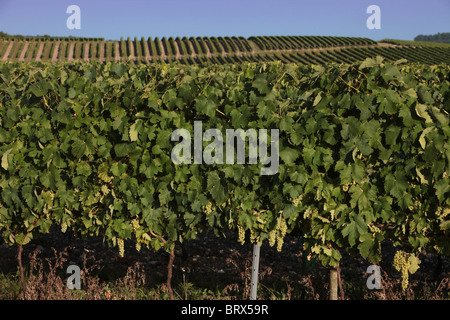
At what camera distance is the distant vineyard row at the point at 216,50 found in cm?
8994

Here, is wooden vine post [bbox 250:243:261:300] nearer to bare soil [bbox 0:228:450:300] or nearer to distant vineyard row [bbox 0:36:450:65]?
bare soil [bbox 0:228:450:300]

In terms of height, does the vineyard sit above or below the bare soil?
above

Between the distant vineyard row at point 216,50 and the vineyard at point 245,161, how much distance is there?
83.5 m

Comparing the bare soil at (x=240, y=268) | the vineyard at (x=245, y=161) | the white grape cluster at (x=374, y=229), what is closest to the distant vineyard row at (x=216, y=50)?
the bare soil at (x=240, y=268)

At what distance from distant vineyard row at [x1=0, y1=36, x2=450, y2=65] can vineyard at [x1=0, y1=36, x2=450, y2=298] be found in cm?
8349

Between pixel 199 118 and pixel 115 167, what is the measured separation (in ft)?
3.68

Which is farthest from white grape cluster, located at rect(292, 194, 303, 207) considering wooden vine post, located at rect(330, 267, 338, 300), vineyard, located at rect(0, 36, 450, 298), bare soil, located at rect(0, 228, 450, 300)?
bare soil, located at rect(0, 228, 450, 300)

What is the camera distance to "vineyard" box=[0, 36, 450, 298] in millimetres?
4270

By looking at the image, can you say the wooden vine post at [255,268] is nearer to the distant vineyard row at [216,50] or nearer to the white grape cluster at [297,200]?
the white grape cluster at [297,200]

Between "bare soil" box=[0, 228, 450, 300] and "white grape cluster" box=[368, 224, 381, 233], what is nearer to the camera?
"white grape cluster" box=[368, 224, 381, 233]

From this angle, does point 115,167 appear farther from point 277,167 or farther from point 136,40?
point 136,40

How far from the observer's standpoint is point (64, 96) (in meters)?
4.98

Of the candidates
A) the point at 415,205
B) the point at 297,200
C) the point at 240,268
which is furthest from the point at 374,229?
the point at 240,268

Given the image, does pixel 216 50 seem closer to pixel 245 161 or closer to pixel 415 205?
pixel 245 161
